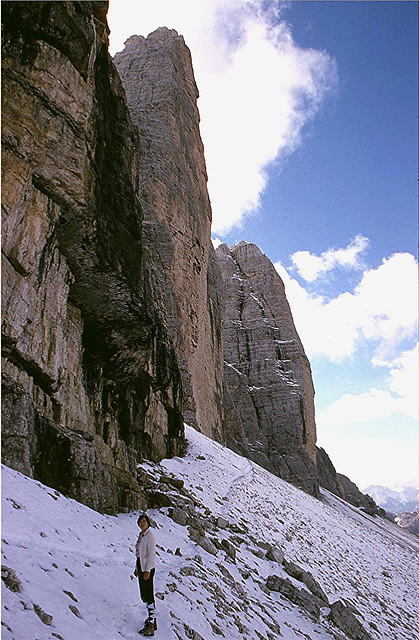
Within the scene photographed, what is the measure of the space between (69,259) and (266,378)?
56.6 meters

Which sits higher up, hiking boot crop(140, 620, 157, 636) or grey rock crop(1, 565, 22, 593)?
grey rock crop(1, 565, 22, 593)

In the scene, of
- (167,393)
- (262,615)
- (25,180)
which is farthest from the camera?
(167,393)

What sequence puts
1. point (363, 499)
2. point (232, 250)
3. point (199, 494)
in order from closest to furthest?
1. point (199, 494)
2. point (363, 499)
3. point (232, 250)

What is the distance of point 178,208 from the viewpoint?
36.3 m

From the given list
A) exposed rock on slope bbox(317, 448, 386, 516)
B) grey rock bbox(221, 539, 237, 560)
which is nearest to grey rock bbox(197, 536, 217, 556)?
grey rock bbox(221, 539, 237, 560)

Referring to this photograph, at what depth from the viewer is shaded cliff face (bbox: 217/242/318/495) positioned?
2256 inches

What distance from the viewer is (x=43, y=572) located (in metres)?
5.41

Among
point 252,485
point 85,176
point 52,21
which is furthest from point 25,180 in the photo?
point 252,485

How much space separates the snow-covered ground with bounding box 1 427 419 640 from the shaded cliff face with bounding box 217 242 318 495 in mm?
32900

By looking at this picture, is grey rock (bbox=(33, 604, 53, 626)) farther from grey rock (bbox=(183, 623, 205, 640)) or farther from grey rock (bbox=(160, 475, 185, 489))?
grey rock (bbox=(160, 475, 185, 489))

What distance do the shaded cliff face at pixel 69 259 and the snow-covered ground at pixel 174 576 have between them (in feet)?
3.63

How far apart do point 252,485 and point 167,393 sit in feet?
22.3

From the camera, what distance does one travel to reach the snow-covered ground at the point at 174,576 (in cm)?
511

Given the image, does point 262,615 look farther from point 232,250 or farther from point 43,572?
point 232,250
